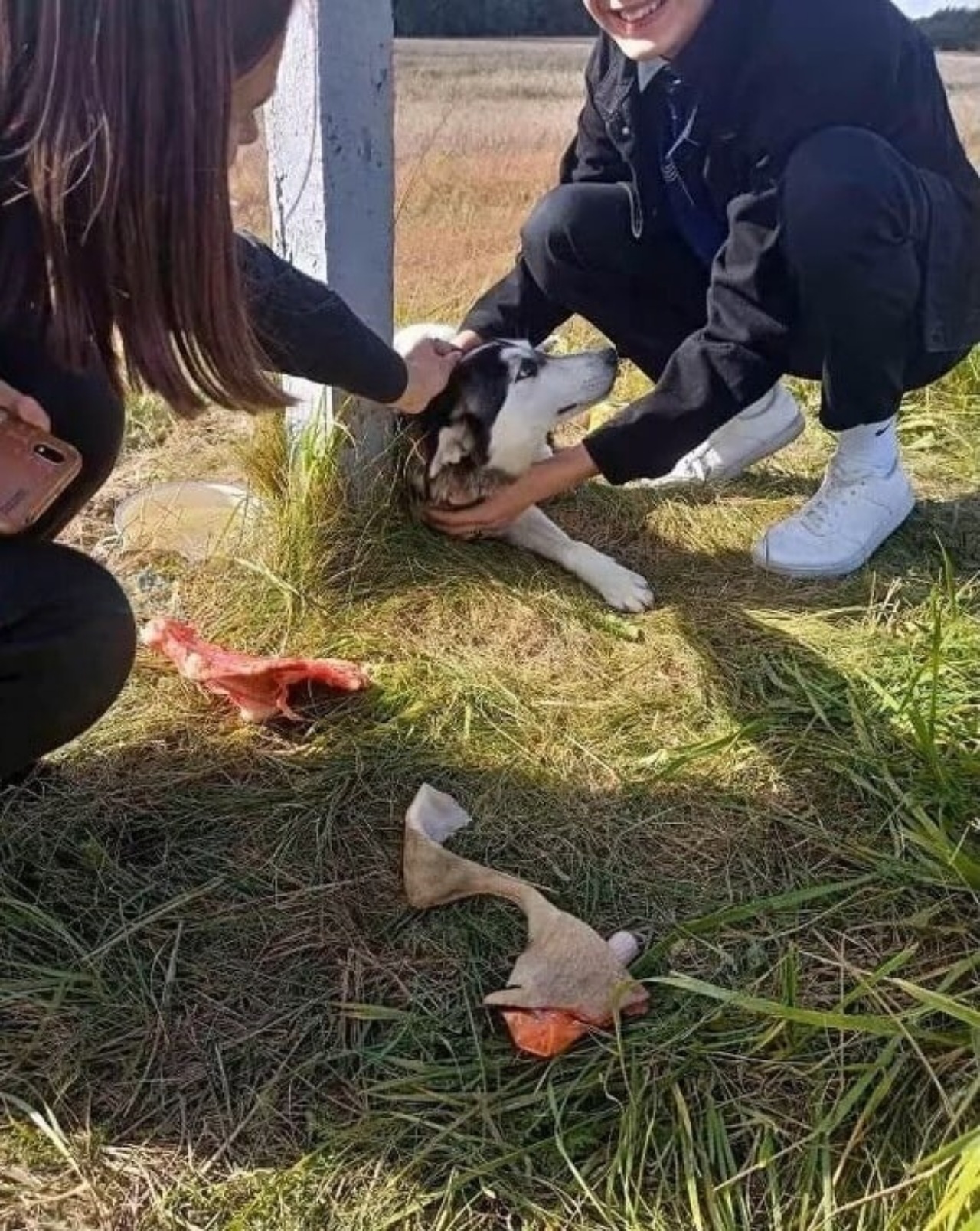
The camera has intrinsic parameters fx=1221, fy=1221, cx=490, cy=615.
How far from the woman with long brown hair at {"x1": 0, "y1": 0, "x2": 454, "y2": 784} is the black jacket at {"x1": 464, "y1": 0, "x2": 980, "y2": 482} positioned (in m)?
0.80

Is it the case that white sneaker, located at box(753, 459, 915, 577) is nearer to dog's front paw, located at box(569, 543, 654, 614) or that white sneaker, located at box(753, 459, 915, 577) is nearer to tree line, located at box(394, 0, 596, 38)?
dog's front paw, located at box(569, 543, 654, 614)

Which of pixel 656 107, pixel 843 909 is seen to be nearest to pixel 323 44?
pixel 656 107

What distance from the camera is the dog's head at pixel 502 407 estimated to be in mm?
2521

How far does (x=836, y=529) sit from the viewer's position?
8.30 feet

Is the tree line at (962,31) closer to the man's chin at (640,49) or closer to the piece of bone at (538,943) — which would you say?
the man's chin at (640,49)

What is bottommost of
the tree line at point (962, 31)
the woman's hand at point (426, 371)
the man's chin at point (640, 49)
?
the tree line at point (962, 31)

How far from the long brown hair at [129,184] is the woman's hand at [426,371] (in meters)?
0.78

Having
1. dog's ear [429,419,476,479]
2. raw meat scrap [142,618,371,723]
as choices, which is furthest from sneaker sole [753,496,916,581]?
raw meat scrap [142,618,371,723]

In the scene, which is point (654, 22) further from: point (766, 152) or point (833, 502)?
point (833, 502)

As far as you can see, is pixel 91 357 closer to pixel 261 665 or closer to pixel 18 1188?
pixel 261 665

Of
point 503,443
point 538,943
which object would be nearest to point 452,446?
point 503,443

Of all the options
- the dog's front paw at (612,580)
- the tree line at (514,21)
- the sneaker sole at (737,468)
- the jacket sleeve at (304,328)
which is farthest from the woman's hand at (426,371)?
the tree line at (514,21)

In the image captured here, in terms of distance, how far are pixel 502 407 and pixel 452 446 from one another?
0.16m

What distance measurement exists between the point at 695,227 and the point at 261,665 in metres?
1.33
